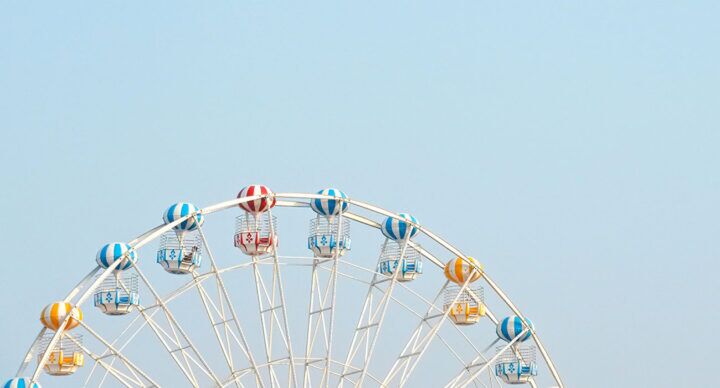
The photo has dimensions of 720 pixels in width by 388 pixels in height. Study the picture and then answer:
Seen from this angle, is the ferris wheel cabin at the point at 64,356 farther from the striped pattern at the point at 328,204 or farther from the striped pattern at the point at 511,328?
the striped pattern at the point at 511,328

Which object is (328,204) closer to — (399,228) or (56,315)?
(399,228)

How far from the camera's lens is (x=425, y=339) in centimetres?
4816

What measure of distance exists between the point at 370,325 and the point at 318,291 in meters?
2.04

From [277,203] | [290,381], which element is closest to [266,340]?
[290,381]

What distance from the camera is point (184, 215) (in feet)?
150

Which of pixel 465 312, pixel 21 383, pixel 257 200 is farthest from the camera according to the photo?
pixel 465 312

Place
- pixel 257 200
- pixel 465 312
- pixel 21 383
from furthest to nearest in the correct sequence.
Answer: pixel 465 312, pixel 257 200, pixel 21 383

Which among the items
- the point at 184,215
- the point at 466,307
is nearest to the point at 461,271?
the point at 466,307

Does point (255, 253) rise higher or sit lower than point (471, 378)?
higher

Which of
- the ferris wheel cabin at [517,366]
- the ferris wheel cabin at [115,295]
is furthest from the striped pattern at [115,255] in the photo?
the ferris wheel cabin at [517,366]

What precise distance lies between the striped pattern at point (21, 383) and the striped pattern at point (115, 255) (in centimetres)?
396

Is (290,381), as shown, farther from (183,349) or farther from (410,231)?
(410,231)

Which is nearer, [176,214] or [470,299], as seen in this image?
[176,214]

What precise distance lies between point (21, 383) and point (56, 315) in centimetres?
217
